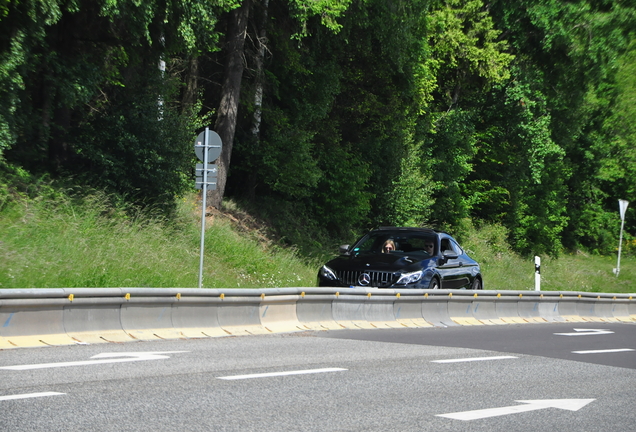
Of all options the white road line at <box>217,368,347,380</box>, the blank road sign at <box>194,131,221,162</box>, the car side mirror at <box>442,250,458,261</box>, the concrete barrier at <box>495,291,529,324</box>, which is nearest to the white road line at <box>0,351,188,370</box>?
the white road line at <box>217,368,347,380</box>

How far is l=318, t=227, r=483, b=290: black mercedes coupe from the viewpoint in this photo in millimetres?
16328

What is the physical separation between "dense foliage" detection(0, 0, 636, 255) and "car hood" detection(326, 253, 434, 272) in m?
5.74

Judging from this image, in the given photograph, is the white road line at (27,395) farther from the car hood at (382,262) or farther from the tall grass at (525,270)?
the tall grass at (525,270)

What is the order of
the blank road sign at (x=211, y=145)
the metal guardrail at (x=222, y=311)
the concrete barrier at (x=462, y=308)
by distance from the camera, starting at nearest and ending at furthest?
the metal guardrail at (x=222, y=311), the blank road sign at (x=211, y=145), the concrete barrier at (x=462, y=308)

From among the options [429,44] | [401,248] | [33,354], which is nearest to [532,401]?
[33,354]

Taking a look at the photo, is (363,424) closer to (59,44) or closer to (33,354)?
(33,354)

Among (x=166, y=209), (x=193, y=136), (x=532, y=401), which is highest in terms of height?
(x=193, y=136)

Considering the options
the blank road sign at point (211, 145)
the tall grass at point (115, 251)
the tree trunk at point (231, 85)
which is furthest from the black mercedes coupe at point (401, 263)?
the tree trunk at point (231, 85)

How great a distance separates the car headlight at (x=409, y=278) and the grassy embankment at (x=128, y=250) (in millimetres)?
3995

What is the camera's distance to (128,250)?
16844mm

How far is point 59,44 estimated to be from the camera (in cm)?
1906

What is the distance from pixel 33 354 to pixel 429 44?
2872cm

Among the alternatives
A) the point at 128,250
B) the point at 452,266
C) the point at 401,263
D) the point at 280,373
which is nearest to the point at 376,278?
the point at 401,263

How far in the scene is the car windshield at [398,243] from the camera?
1740cm
